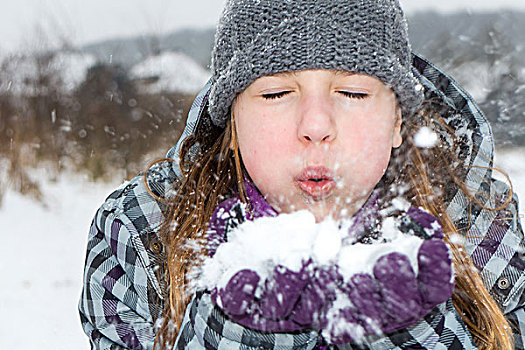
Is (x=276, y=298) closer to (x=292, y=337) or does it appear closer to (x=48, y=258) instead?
(x=292, y=337)

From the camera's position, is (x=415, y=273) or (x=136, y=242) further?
(x=136, y=242)

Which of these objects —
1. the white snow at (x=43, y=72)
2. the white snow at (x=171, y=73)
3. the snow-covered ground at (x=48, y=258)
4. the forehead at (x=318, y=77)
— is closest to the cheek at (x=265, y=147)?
the forehead at (x=318, y=77)

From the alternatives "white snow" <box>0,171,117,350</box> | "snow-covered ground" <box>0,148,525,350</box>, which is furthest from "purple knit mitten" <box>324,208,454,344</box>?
"white snow" <box>0,171,117,350</box>

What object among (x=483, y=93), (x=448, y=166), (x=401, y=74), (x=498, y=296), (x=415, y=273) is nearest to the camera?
(x=415, y=273)

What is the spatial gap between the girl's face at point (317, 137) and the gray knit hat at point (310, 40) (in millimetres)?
34

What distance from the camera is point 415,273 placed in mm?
1064

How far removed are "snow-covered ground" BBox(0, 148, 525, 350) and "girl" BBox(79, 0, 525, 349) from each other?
31.9 inches

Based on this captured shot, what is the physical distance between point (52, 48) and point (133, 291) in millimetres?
6103

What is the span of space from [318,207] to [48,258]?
3.95m

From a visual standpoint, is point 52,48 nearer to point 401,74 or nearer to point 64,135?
point 64,135

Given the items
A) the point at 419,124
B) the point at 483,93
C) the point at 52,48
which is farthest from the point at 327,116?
the point at 52,48

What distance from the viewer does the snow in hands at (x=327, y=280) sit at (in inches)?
41.6

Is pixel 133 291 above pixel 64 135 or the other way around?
the other way around

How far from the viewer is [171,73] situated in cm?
640
